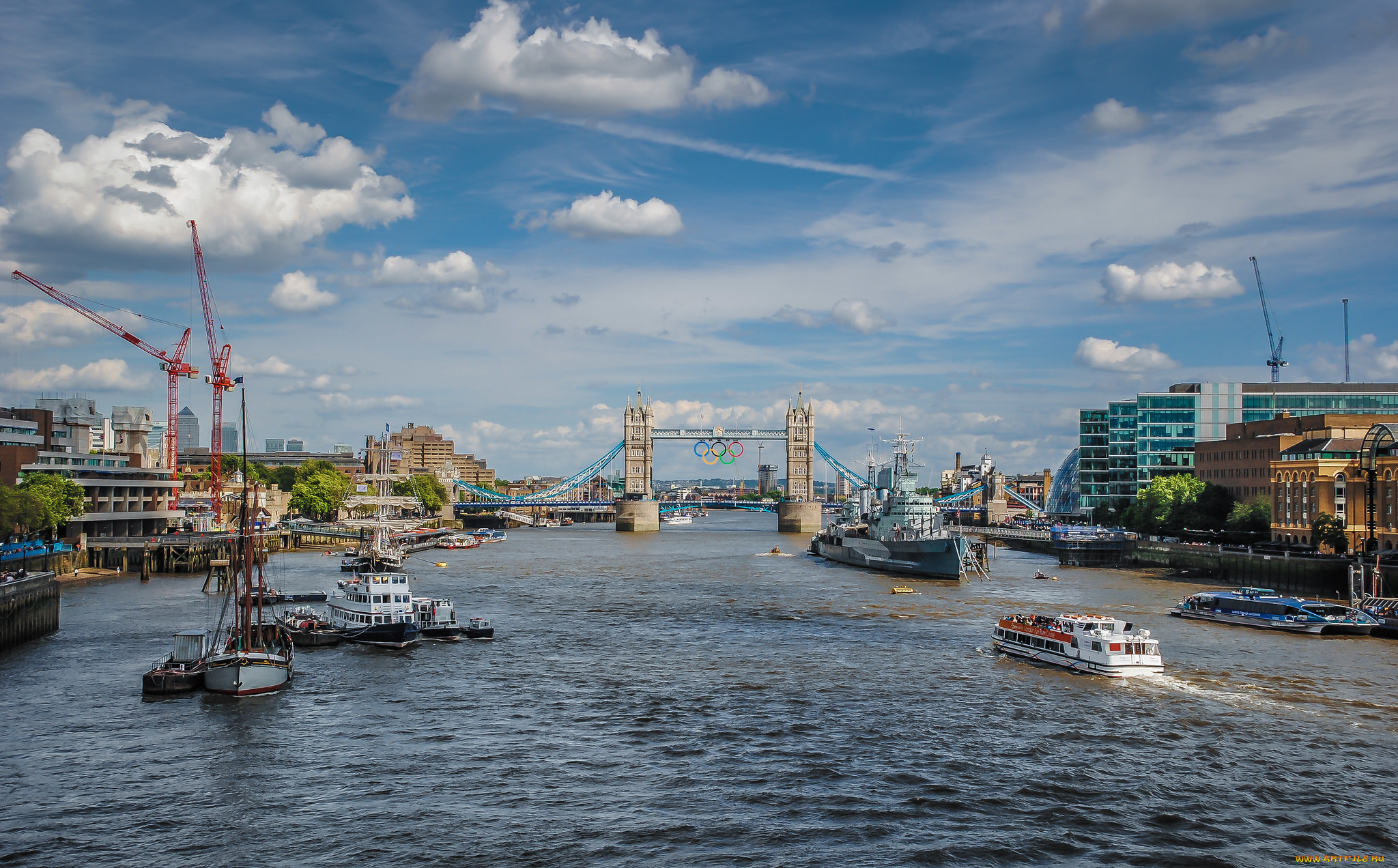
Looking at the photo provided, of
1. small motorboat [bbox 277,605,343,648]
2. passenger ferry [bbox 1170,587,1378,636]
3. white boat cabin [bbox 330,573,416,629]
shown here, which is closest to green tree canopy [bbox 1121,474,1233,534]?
passenger ferry [bbox 1170,587,1378,636]

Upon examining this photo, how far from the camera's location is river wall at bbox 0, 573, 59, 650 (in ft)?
160

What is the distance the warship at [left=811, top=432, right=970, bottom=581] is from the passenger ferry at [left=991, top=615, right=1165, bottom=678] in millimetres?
38825

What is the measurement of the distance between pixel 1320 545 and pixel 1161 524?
3552cm

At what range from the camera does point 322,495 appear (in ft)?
546

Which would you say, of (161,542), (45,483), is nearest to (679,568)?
(161,542)

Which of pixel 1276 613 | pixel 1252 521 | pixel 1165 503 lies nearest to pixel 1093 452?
pixel 1165 503

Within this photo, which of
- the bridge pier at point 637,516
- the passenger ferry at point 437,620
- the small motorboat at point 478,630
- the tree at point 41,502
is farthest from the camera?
the bridge pier at point 637,516

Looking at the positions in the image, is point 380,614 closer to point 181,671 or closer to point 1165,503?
point 181,671

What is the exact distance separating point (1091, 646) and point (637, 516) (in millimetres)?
154435

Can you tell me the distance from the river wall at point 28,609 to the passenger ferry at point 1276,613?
62.2 metres

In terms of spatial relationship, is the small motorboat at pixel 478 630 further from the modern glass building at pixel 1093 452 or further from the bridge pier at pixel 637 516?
the bridge pier at pixel 637 516

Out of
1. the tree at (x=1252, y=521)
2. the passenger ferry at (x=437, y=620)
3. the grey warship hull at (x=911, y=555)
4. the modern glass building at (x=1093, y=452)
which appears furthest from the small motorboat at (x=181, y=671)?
the modern glass building at (x=1093, y=452)

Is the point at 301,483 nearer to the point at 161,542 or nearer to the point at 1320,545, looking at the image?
the point at 161,542

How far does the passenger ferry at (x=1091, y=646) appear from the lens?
144 ft
